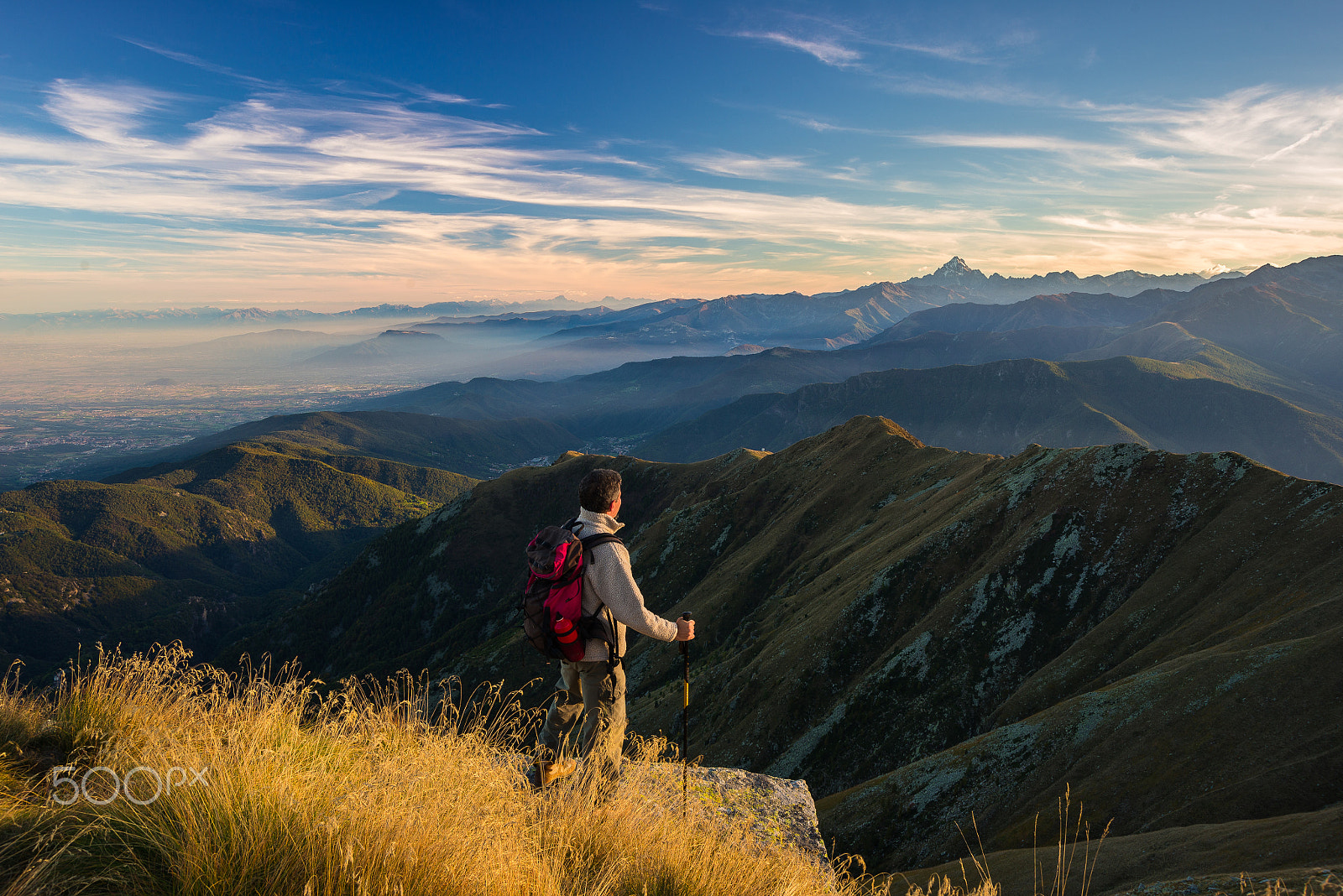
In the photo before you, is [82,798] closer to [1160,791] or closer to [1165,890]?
[1165,890]

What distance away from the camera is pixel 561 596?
309 inches

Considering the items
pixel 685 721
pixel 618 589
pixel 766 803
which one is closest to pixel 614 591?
pixel 618 589

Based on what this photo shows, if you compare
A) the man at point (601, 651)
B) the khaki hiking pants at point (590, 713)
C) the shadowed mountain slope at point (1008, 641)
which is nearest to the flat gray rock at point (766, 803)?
the khaki hiking pants at point (590, 713)

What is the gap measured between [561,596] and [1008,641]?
4668cm

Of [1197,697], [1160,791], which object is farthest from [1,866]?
[1197,697]

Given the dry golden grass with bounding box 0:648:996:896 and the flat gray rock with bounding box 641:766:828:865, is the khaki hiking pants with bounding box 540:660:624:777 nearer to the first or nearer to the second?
the dry golden grass with bounding box 0:648:996:896

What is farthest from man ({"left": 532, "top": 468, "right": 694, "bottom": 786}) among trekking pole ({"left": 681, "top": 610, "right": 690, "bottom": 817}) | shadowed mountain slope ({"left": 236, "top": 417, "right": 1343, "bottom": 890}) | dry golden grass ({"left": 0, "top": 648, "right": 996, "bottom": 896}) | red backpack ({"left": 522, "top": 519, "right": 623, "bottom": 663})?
shadowed mountain slope ({"left": 236, "top": 417, "right": 1343, "bottom": 890})

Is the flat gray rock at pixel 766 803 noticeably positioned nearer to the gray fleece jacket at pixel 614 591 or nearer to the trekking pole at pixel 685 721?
the trekking pole at pixel 685 721

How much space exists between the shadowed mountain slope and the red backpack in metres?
2.32

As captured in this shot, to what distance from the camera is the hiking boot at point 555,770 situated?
24.8 feet

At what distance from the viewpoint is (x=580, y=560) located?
7770mm

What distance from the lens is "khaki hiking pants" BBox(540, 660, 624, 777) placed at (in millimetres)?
8344

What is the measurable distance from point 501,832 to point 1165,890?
1349cm

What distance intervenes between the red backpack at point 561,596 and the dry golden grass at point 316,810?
1.10 meters
